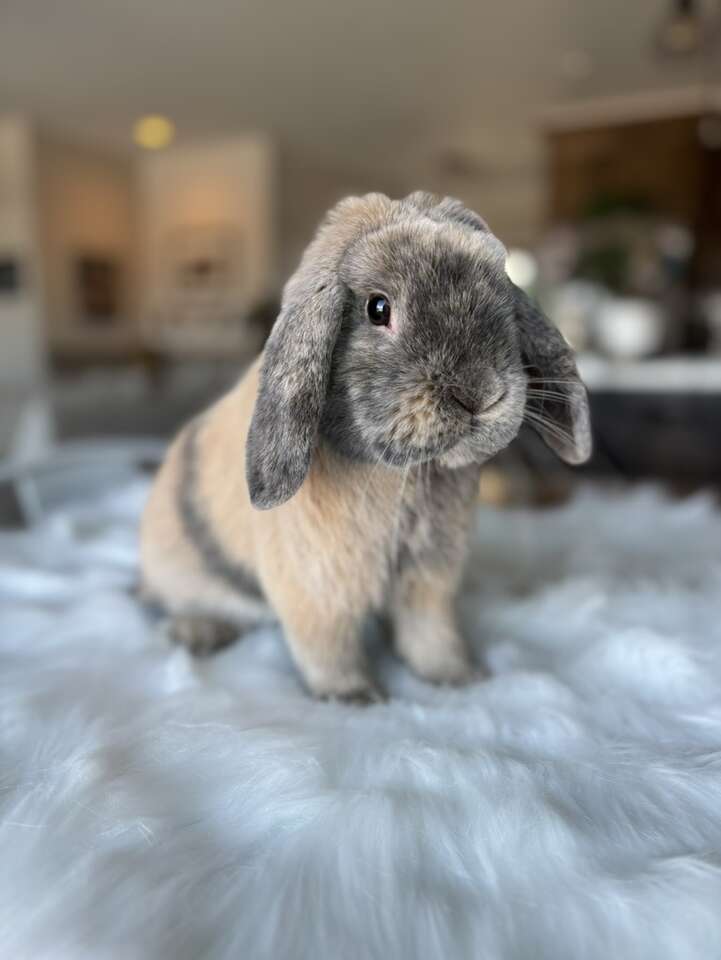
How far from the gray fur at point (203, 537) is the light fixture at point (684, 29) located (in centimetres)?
317

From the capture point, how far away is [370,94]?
4719 mm

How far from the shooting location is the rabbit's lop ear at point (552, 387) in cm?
54

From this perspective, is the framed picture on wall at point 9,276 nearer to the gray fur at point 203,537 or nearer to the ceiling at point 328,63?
the ceiling at point 328,63

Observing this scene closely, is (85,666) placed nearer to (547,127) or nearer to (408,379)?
(408,379)

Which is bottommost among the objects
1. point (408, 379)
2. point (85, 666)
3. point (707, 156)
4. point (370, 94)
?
point (85, 666)

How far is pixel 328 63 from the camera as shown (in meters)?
4.19

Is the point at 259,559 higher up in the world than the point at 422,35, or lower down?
lower down

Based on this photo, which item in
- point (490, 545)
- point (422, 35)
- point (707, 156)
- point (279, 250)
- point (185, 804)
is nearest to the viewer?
point (185, 804)

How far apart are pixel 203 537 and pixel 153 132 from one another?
20.0ft

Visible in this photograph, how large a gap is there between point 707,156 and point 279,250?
361 cm

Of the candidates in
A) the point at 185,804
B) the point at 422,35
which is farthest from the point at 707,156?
the point at 185,804

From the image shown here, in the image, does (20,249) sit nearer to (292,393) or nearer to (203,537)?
(203,537)

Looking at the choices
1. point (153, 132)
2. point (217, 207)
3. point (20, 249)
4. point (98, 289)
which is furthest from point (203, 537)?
point (98, 289)

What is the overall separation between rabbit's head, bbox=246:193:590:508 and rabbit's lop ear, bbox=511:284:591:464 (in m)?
0.03
